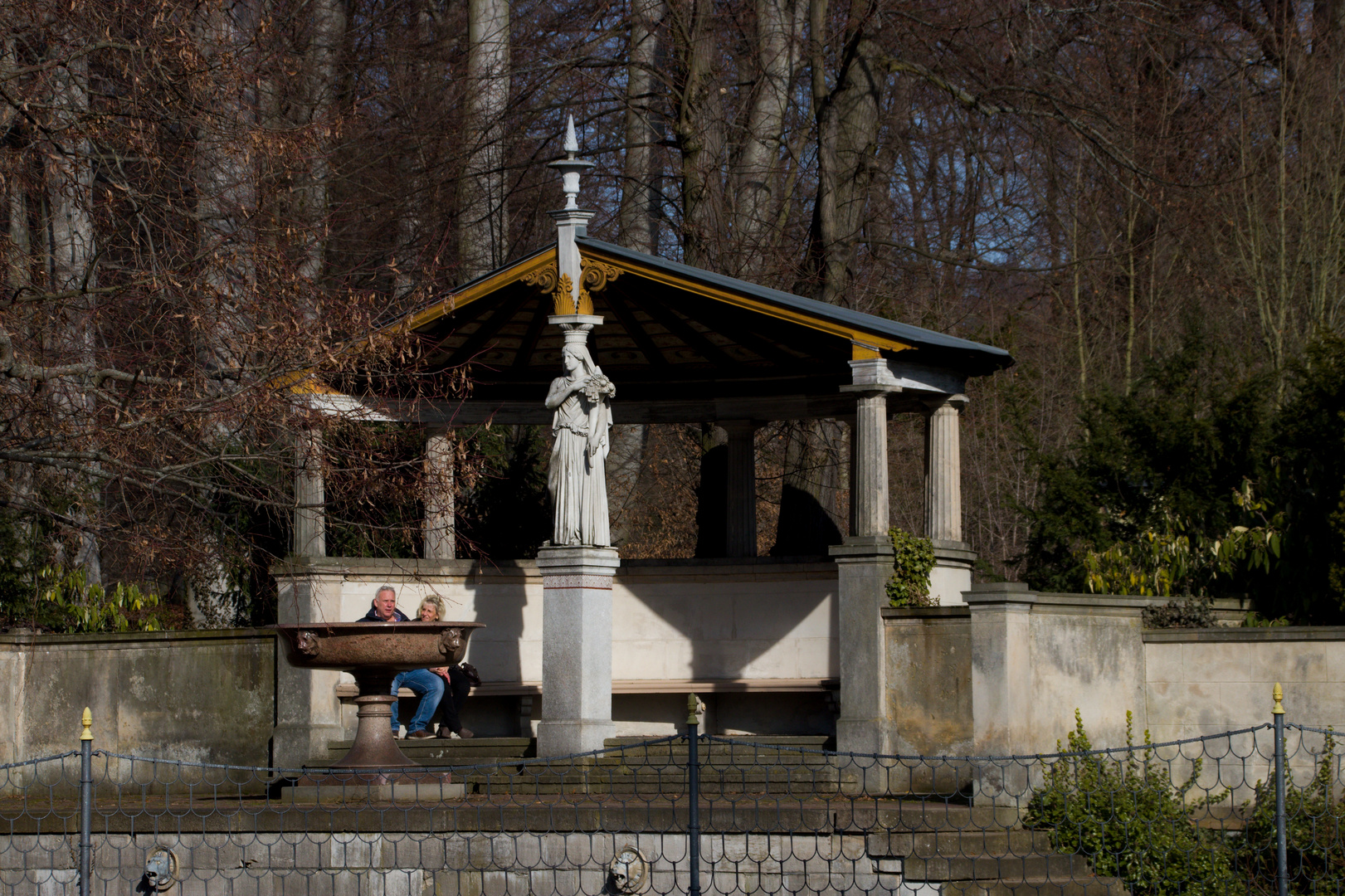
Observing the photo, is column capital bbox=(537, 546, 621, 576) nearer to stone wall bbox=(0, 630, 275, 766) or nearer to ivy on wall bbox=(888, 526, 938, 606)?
ivy on wall bbox=(888, 526, 938, 606)

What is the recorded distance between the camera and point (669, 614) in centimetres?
1481

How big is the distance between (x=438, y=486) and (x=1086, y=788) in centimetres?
561

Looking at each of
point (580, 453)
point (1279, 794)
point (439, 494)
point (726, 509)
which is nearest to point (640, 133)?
point (726, 509)

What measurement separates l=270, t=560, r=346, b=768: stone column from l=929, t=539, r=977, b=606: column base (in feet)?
16.6

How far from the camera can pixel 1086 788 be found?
1058cm

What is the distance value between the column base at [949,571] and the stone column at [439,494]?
159 inches

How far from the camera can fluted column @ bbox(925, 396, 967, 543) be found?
44.8 feet

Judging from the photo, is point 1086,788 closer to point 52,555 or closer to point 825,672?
point 825,672

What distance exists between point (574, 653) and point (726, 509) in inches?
149

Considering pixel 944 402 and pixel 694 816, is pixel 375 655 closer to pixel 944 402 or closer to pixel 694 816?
pixel 694 816

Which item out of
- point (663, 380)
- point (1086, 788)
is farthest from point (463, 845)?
point (663, 380)

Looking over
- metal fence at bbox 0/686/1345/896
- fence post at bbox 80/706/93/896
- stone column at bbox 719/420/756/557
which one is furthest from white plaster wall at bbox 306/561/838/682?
fence post at bbox 80/706/93/896

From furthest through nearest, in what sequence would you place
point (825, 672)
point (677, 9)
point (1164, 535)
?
point (677, 9)
point (1164, 535)
point (825, 672)

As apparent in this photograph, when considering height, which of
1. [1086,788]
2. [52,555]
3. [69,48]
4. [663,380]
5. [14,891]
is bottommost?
A: [14,891]
